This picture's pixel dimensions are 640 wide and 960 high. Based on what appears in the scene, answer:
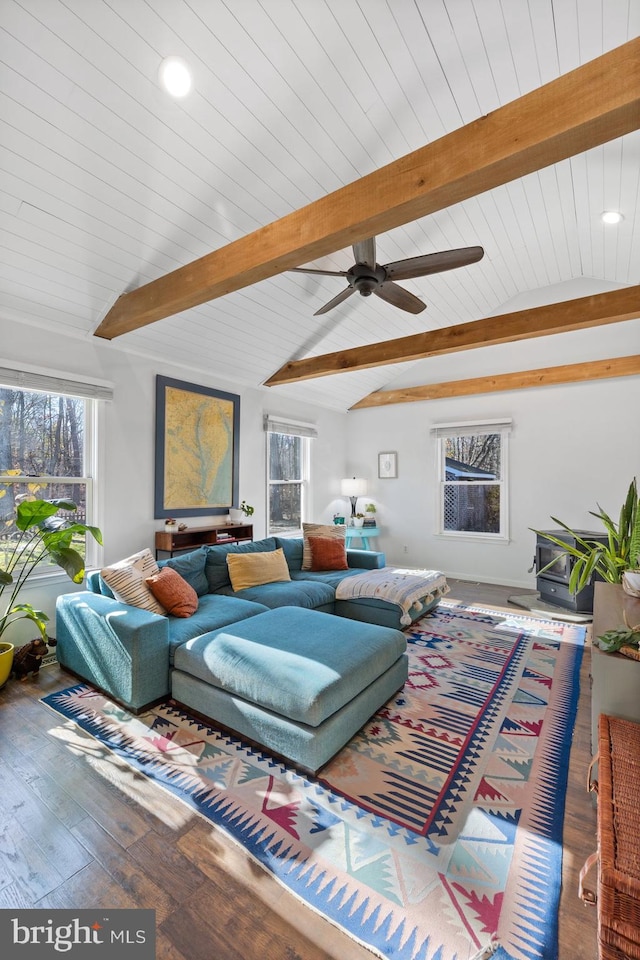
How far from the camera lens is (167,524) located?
4.14m

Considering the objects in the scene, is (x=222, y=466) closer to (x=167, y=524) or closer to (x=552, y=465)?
(x=167, y=524)

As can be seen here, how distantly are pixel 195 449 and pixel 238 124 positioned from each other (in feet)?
9.29

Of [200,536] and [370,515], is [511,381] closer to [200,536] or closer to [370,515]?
[370,515]

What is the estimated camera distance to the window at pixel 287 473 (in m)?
5.69

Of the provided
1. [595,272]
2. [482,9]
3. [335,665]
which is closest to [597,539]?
[595,272]

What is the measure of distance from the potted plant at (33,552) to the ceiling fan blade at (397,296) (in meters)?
2.48

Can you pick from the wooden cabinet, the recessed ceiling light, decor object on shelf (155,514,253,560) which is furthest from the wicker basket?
decor object on shelf (155,514,253,560)

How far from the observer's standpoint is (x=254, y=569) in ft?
12.5

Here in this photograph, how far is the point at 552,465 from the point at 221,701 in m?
4.80

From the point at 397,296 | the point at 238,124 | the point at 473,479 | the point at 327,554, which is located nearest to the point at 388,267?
the point at 397,296

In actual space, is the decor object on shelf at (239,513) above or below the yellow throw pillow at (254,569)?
above

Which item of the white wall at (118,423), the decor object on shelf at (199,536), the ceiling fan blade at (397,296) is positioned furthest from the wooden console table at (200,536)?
the ceiling fan blade at (397,296)

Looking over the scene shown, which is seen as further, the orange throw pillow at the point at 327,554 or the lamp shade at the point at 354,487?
the lamp shade at the point at 354,487

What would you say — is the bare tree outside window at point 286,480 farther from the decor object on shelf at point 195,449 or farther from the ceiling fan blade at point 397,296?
the ceiling fan blade at point 397,296
